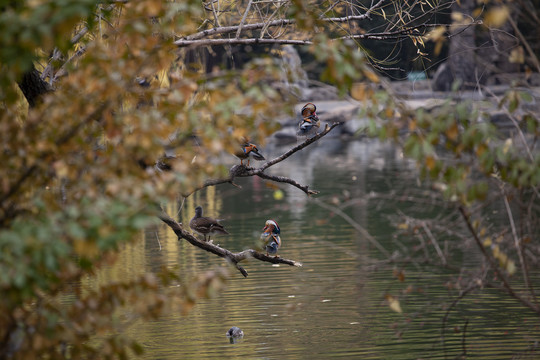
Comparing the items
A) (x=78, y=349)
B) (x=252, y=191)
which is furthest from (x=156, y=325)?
(x=252, y=191)

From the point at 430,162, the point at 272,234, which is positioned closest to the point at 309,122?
the point at 272,234

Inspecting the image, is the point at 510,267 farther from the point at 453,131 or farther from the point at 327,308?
the point at 327,308

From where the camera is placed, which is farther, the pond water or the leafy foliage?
the pond water

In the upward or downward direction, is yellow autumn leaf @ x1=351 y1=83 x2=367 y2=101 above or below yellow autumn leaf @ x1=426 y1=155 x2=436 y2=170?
above

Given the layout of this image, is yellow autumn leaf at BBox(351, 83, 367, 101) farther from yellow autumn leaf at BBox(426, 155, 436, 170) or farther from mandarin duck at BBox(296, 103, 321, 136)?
mandarin duck at BBox(296, 103, 321, 136)

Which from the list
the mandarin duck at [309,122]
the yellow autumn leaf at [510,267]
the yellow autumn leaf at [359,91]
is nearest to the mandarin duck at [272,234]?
the mandarin duck at [309,122]

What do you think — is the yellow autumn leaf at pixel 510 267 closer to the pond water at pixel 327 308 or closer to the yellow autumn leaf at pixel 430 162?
the pond water at pixel 327 308

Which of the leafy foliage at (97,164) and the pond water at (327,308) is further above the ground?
the leafy foliage at (97,164)

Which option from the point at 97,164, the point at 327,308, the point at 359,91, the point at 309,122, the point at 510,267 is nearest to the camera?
the point at 97,164

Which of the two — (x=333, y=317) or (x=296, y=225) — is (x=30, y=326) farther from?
(x=296, y=225)

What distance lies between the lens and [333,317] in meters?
8.64

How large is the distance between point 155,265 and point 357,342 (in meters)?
4.94

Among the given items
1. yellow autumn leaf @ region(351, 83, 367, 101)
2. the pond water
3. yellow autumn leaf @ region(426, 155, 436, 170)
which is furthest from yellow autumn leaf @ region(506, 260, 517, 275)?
yellow autumn leaf @ region(351, 83, 367, 101)

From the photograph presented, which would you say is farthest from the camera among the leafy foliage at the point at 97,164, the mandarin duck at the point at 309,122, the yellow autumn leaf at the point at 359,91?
the mandarin duck at the point at 309,122
